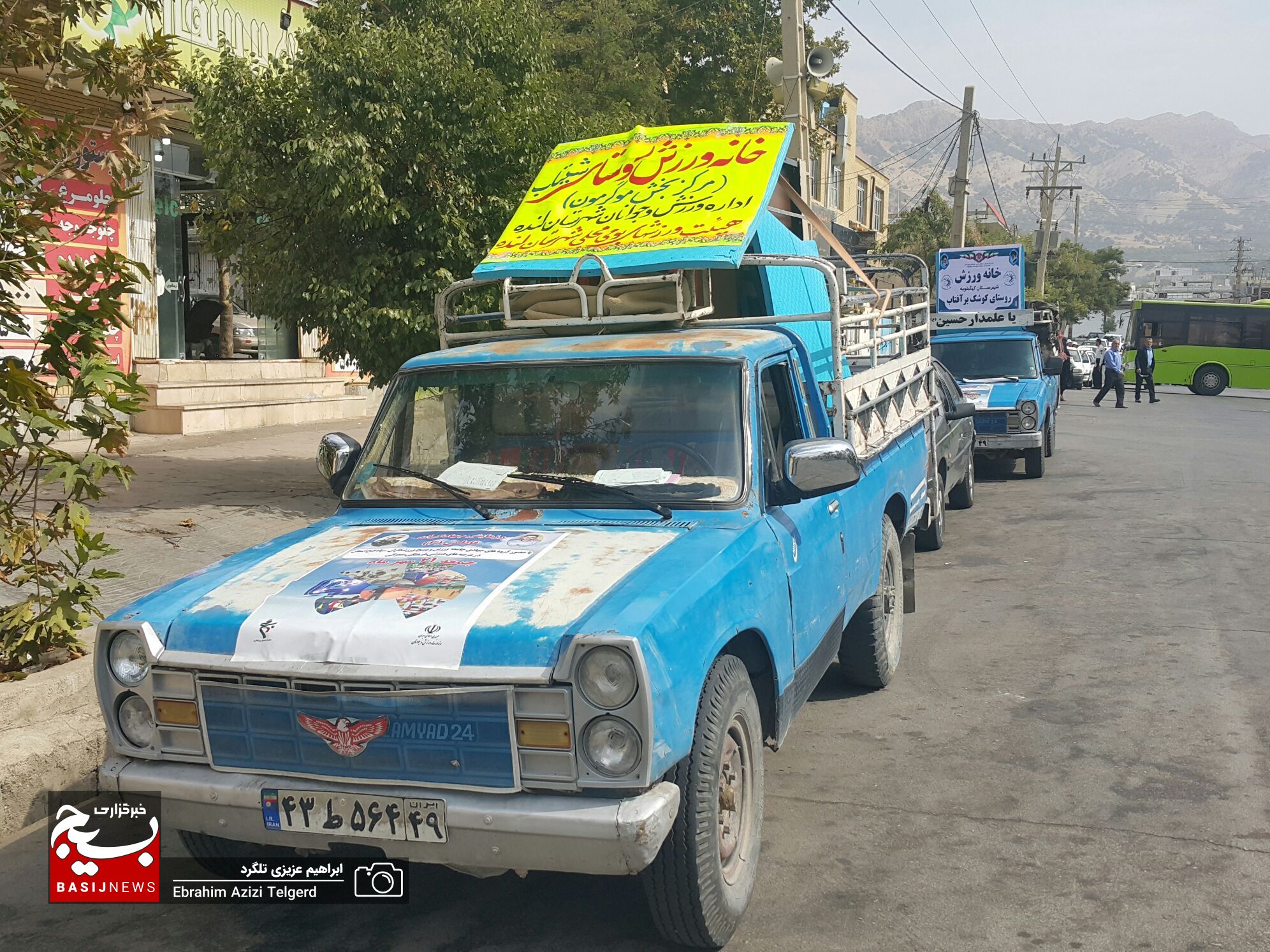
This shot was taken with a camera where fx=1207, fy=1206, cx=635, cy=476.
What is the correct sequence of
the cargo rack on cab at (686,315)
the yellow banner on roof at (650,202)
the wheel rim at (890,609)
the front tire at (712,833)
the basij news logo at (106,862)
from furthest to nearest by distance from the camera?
the wheel rim at (890,609), the yellow banner on roof at (650,202), the cargo rack on cab at (686,315), the basij news logo at (106,862), the front tire at (712,833)

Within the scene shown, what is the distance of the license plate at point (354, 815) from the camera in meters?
3.26

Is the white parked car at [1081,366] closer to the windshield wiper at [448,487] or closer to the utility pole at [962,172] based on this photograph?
the utility pole at [962,172]

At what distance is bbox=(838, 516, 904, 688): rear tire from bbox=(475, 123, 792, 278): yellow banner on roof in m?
1.79

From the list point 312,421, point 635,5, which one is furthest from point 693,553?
point 635,5

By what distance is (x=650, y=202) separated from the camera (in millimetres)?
6328

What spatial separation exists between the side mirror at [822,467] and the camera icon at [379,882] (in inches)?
76.2

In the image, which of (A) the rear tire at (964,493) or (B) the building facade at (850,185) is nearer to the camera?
(A) the rear tire at (964,493)

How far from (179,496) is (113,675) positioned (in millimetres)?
8085

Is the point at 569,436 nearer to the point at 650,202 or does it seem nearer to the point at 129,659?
the point at 129,659

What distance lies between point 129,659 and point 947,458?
27.7 feet

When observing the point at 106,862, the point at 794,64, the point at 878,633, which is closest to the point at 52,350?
the point at 106,862

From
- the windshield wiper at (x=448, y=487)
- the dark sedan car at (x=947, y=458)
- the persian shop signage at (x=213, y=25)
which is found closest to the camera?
the windshield wiper at (x=448, y=487)

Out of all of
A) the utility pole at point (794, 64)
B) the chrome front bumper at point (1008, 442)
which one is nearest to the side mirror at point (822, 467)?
the chrome front bumper at point (1008, 442)

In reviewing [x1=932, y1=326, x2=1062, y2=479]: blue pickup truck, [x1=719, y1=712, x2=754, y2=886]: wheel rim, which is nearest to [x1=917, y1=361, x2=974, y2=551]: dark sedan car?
[x1=932, y1=326, x2=1062, y2=479]: blue pickup truck
